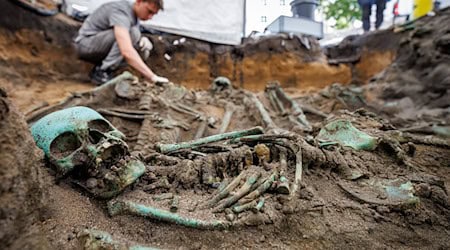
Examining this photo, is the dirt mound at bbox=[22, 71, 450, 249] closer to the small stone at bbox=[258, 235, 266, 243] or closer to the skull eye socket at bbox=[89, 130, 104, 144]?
the small stone at bbox=[258, 235, 266, 243]

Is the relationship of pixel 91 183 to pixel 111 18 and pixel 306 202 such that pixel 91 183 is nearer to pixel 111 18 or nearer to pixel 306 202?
pixel 306 202

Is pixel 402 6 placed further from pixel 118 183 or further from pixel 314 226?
pixel 118 183

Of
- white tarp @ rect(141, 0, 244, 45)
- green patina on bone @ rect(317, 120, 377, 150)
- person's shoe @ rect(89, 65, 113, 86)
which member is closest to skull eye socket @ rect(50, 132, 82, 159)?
green patina on bone @ rect(317, 120, 377, 150)

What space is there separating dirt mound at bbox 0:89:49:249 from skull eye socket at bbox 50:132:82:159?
0.89 ft

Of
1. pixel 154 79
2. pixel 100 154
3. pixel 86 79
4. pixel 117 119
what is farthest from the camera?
pixel 86 79

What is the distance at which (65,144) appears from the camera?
1.06m

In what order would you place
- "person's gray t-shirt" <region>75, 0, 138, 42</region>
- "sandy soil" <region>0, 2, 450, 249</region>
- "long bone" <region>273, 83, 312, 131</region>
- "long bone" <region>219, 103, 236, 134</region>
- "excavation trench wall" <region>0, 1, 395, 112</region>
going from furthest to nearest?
"excavation trench wall" <region>0, 1, 395, 112</region> → "person's gray t-shirt" <region>75, 0, 138, 42</region> → "long bone" <region>273, 83, 312, 131</region> → "long bone" <region>219, 103, 236, 134</region> → "sandy soil" <region>0, 2, 450, 249</region>

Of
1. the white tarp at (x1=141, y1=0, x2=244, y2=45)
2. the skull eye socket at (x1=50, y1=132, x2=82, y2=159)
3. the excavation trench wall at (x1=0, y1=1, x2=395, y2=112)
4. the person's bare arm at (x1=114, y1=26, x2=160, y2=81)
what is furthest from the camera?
the white tarp at (x1=141, y1=0, x2=244, y2=45)

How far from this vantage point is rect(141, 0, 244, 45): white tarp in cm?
432

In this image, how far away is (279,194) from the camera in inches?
40.5

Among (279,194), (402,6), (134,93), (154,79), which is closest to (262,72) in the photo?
(402,6)

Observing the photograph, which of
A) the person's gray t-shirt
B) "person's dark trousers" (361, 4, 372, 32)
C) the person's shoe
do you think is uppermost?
"person's dark trousers" (361, 4, 372, 32)

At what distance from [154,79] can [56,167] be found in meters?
2.00

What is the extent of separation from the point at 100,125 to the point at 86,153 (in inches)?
10.9
